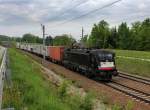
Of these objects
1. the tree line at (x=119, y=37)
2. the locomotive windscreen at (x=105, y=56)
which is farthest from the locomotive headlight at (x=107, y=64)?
the tree line at (x=119, y=37)

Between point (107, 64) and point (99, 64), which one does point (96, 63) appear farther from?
point (107, 64)

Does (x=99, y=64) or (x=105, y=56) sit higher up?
(x=105, y=56)

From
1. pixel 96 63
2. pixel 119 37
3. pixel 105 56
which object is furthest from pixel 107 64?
pixel 119 37

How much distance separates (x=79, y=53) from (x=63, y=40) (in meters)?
83.3

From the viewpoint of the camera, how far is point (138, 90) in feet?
72.8

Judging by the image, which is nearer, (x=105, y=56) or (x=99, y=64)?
(x=99, y=64)

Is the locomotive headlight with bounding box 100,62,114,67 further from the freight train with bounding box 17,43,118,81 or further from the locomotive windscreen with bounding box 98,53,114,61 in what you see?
the locomotive windscreen with bounding box 98,53,114,61

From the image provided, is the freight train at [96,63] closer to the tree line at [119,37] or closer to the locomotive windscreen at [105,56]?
the locomotive windscreen at [105,56]

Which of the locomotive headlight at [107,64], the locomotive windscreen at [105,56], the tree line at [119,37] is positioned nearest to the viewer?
the locomotive headlight at [107,64]

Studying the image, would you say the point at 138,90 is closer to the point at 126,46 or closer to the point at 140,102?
the point at 140,102

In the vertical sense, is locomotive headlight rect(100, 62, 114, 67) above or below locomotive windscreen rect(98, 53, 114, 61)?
below

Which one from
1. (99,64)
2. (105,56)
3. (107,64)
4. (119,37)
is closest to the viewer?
(99,64)

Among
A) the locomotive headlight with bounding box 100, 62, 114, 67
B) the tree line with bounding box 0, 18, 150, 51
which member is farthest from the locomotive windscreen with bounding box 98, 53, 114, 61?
the tree line with bounding box 0, 18, 150, 51

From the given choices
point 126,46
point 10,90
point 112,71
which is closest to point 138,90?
point 112,71
